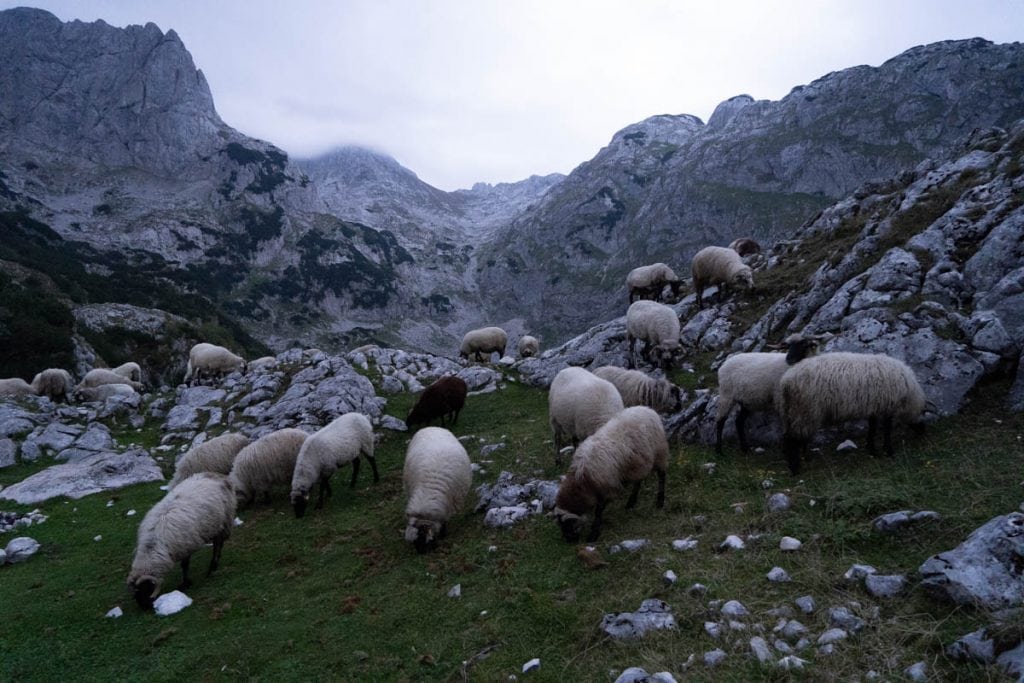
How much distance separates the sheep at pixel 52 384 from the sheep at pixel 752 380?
1456 inches

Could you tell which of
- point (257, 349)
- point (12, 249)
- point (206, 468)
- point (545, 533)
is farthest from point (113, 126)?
point (545, 533)

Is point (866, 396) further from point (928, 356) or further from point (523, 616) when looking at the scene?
point (523, 616)

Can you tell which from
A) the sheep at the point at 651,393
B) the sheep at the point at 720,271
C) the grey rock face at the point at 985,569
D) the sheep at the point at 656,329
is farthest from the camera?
the sheep at the point at 720,271

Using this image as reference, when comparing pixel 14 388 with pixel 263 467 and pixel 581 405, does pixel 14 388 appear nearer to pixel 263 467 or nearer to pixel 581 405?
pixel 263 467

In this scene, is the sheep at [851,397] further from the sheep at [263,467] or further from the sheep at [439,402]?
the sheep at [263,467]

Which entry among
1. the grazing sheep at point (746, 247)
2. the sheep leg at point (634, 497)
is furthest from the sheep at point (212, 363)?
the grazing sheep at point (746, 247)

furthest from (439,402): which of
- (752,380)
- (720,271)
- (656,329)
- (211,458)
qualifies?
(720,271)

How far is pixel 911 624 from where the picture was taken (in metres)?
5.30

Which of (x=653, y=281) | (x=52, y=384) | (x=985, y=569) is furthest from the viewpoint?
(x=52, y=384)

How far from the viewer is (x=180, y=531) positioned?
1096 centimetres

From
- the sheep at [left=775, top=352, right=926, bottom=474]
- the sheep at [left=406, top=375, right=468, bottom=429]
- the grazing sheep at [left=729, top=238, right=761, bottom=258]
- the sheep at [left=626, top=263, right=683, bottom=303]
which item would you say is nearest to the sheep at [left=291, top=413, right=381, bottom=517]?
the sheep at [left=406, top=375, right=468, bottom=429]

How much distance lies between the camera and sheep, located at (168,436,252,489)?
1661 cm

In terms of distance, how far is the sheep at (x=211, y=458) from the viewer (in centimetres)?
1661

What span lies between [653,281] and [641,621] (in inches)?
1000
